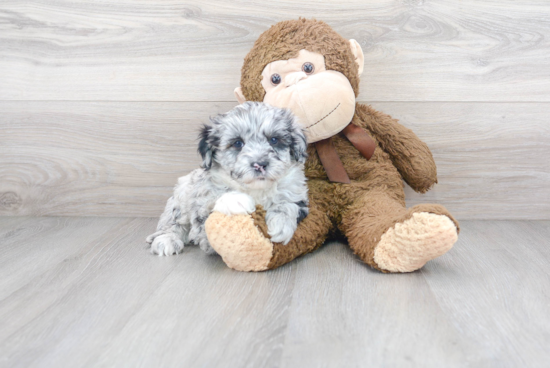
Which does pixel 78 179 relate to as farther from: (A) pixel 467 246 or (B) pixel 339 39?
(A) pixel 467 246

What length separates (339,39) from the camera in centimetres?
151

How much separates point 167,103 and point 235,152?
0.70m

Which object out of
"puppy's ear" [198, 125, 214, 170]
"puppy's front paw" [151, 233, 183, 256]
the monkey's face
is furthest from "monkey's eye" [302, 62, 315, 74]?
"puppy's front paw" [151, 233, 183, 256]

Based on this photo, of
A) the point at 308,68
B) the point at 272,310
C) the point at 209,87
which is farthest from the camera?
the point at 209,87

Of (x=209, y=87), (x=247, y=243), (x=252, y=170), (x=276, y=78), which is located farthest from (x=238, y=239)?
(x=209, y=87)

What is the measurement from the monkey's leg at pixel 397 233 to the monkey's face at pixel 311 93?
274 millimetres

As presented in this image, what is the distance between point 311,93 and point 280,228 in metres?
0.41

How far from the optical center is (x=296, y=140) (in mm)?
1334

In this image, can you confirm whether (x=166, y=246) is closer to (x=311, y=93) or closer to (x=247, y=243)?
(x=247, y=243)

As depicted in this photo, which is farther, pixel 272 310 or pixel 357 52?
pixel 357 52

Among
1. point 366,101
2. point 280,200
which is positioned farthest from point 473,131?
point 280,200

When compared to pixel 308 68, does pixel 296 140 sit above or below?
below

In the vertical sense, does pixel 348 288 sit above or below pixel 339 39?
below

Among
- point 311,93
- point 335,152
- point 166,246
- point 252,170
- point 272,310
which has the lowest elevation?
point 166,246
